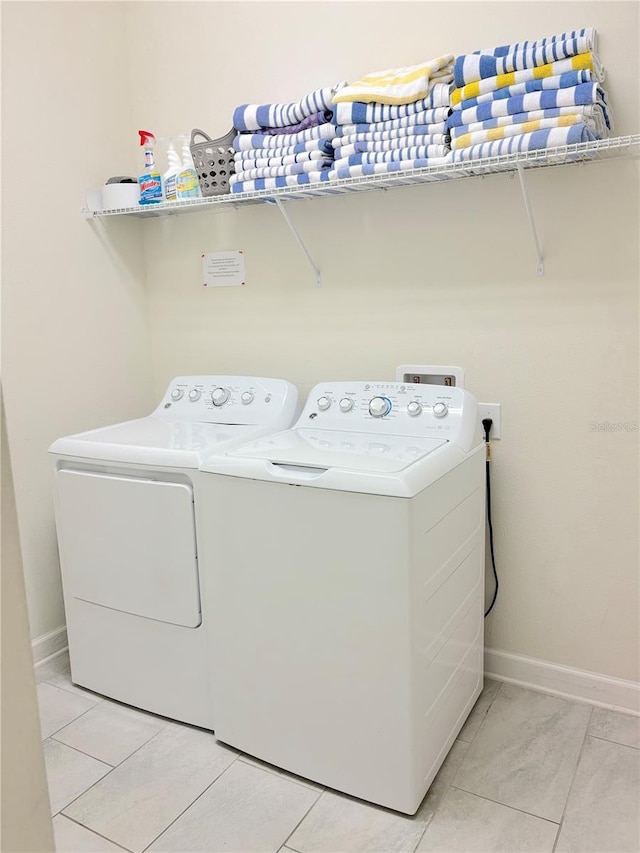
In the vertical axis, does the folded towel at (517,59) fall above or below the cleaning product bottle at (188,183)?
above

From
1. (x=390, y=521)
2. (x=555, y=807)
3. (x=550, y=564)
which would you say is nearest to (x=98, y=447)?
(x=390, y=521)

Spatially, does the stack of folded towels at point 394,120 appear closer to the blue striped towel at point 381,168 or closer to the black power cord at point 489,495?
the blue striped towel at point 381,168

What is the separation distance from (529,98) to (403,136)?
35 cm

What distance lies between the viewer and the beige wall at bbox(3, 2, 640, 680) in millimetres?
1907

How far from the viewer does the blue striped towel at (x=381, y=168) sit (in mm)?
1793

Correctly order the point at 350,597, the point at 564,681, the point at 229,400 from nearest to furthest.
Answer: the point at 350,597
the point at 564,681
the point at 229,400

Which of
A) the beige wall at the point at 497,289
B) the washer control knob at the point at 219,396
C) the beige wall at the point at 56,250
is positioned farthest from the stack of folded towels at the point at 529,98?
the beige wall at the point at 56,250

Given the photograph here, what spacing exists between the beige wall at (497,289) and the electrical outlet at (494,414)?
3cm

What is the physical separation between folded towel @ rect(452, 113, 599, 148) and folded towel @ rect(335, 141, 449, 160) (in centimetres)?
5

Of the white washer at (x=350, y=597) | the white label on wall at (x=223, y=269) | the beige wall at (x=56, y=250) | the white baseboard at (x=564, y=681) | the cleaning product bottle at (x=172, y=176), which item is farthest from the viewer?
the white label on wall at (x=223, y=269)

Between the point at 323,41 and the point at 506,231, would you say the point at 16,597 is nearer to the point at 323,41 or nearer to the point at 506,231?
the point at 506,231

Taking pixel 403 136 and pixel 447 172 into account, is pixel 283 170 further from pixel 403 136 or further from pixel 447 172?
pixel 447 172

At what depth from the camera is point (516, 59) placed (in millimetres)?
1655

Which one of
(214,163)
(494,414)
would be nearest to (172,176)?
(214,163)
